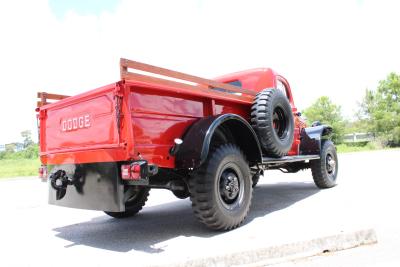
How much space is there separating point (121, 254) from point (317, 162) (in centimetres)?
526

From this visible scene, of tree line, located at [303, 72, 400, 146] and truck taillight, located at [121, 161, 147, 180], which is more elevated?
tree line, located at [303, 72, 400, 146]

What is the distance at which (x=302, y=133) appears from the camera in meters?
8.08

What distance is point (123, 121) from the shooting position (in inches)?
149

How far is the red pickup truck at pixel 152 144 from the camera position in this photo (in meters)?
3.87

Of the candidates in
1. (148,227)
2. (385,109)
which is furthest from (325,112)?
(148,227)

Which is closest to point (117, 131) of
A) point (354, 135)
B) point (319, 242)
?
point (319, 242)

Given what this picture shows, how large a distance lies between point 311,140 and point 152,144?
4802 mm

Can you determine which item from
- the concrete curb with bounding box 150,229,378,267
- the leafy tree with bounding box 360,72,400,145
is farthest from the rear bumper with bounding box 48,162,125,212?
the leafy tree with bounding box 360,72,400,145

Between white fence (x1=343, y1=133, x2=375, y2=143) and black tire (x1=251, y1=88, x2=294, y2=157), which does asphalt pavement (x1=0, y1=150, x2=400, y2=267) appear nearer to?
black tire (x1=251, y1=88, x2=294, y2=157)

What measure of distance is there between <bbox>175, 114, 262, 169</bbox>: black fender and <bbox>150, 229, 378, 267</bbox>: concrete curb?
113cm

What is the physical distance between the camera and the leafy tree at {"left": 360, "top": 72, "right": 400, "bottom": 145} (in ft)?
157

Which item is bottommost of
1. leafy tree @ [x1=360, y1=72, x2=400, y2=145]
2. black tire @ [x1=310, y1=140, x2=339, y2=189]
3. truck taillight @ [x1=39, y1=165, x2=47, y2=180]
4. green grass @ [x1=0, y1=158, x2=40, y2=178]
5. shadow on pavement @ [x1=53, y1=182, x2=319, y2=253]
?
shadow on pavement @ [x1=53, y1=182, x2=319, y2=253]

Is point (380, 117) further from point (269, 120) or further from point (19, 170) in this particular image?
point (269, 120)

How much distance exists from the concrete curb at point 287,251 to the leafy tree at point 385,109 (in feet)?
157
